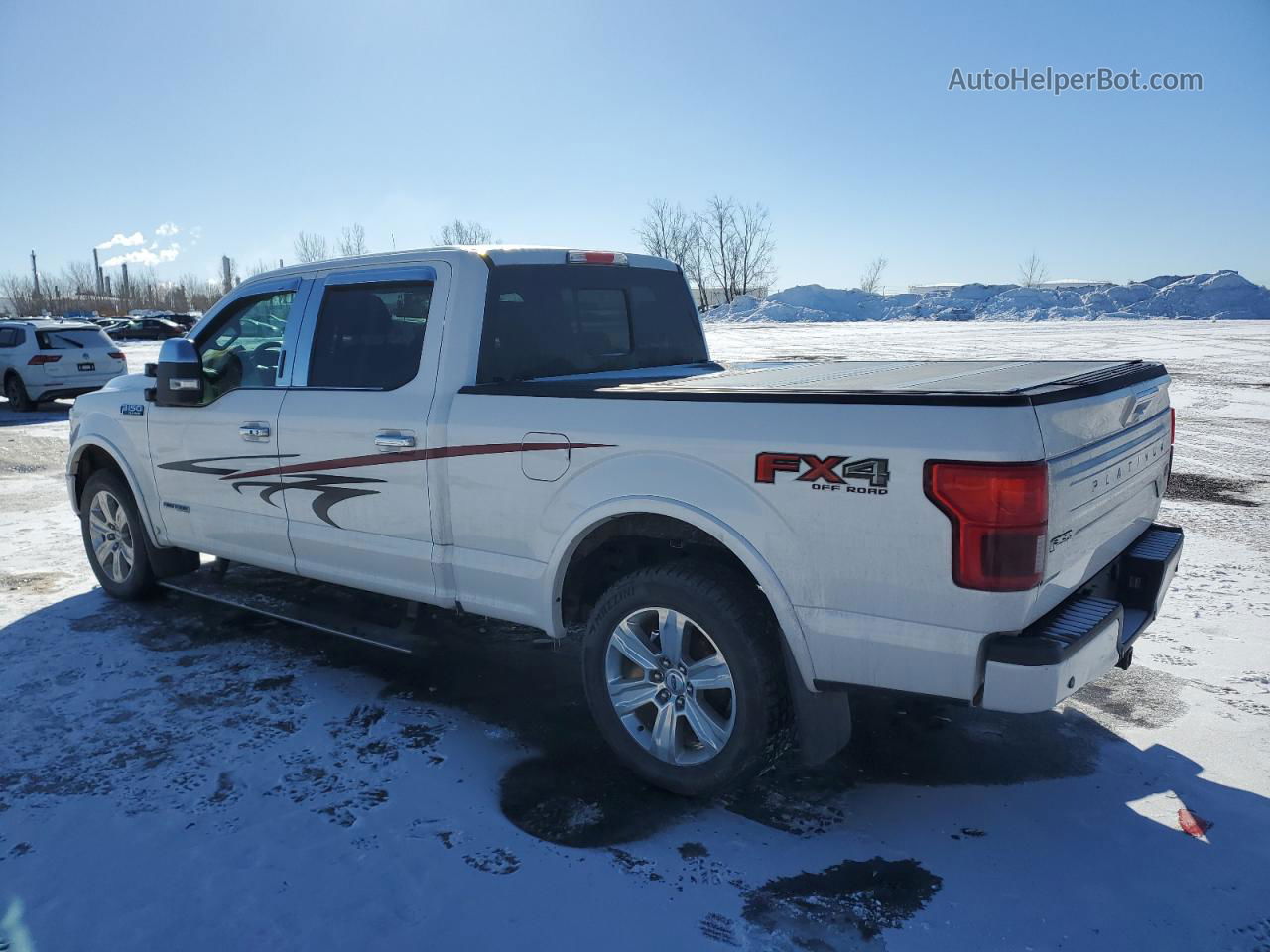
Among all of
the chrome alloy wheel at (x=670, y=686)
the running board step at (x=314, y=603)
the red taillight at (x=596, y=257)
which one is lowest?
the running board step at (x=314, y=603)

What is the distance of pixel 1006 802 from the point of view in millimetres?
3410

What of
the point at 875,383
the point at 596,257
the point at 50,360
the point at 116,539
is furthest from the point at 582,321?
the point at 50,360

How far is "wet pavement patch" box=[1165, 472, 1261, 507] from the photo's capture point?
25.5ft

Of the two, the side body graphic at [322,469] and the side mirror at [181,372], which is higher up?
the side mirror at [181,372]

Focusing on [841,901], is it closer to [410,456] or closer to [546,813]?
[546,813]

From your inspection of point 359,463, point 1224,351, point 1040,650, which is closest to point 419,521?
point 359,463

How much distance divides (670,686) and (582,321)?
75.2 inches

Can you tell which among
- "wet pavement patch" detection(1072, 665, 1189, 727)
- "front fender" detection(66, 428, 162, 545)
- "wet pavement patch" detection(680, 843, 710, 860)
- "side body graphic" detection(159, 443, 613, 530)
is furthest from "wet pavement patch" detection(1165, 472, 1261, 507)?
"front fender" detection(66, 428, 162, 545)

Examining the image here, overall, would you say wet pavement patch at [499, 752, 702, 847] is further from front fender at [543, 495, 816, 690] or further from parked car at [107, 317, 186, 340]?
parked car at [107, 317, 186, 340]

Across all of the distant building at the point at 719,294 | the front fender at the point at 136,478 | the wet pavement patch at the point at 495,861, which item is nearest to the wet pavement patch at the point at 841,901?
the wet pavement patch at the point at 495,861

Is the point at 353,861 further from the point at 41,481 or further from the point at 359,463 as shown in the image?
the point at 41,481

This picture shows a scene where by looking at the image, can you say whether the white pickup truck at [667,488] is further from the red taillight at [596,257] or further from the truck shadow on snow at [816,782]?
the truck shadow on snow at [816,782]

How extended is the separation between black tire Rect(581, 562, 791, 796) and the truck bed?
0.67 meters

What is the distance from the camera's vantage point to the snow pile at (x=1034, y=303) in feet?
202
